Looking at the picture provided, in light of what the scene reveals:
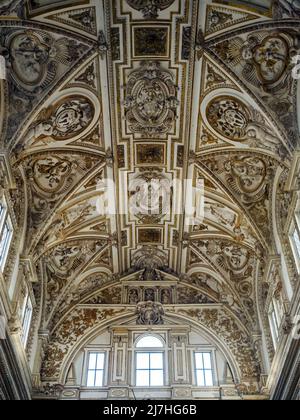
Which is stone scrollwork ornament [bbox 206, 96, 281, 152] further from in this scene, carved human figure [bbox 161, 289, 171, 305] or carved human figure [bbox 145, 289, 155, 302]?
carved human figure [bbox 145, 289, 155, 302]

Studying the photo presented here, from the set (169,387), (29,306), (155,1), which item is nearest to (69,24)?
(155,1)

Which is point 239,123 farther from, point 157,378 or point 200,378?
point 157,378

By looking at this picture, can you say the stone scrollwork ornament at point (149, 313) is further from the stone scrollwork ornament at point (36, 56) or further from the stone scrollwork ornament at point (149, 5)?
the stone scrollwork ornament at point (149, 5)

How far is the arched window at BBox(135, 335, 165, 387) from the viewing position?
56.7ft

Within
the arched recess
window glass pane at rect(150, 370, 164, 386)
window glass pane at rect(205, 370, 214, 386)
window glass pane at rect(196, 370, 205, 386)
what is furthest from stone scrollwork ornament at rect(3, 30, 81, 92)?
window glass pane at rect(205, 370, 214, 386)

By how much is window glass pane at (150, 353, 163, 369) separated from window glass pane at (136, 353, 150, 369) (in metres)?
0.14

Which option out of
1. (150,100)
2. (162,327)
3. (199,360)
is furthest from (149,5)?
(199,360)

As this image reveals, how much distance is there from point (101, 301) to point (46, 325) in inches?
95.0

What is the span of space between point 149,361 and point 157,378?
730 millimetres

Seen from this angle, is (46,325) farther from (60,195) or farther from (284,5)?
(284,5)

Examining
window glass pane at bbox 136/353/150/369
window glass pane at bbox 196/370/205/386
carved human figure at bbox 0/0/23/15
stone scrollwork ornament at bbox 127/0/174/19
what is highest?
stone scrollwork ornament at bbox 127/0/174/19

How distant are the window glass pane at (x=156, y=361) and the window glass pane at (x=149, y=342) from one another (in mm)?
361

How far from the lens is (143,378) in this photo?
17.4 m

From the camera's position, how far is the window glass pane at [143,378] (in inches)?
677
